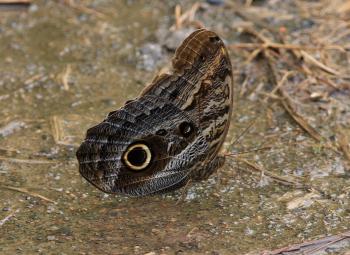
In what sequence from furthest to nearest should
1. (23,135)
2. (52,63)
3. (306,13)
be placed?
(306,13), (52,63), (23,135)

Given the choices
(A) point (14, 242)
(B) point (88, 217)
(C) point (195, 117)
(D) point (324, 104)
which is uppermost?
(D) point (324, 104)

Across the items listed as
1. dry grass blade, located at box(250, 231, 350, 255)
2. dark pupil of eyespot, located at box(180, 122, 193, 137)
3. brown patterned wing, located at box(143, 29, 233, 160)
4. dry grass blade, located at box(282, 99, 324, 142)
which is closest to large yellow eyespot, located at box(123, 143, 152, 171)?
dark pupil of eyespot, located at box(180, 122, 193, 137)

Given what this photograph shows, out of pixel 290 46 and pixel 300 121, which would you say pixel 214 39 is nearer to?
pixel 300 121

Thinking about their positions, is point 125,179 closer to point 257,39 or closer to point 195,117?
point 195,117

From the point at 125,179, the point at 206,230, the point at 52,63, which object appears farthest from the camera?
the point at 52,63

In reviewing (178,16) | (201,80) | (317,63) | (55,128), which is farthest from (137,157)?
(178,16)

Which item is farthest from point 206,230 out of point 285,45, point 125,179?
point 285,45

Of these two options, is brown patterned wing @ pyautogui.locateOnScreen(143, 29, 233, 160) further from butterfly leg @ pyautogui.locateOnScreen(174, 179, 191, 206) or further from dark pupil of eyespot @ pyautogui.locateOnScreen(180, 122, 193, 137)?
butterfly leg @ pyautogui.locateOnScreen(174, 179, 191, 206)
